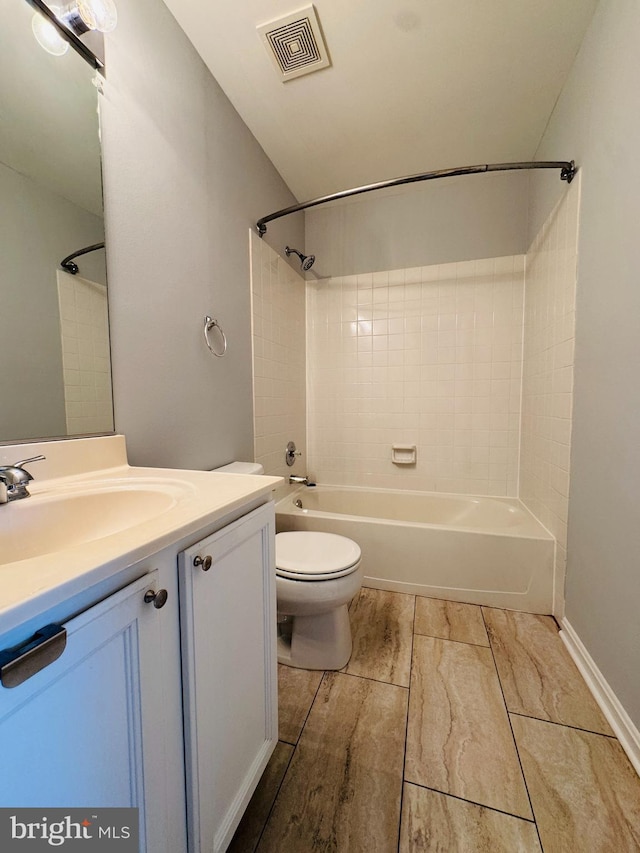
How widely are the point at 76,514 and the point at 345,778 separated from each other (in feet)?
3.29

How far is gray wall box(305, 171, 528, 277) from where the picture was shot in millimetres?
2123

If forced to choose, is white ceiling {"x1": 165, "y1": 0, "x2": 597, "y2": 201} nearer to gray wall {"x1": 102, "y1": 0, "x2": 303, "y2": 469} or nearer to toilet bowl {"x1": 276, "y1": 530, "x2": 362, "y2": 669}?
gray wall {"x1": 102, "y1": 0, "x2": 303, "y2": 469}

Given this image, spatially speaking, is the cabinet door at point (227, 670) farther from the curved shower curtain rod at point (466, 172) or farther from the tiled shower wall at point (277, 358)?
the curved shower curtain rod at point (466, 172)

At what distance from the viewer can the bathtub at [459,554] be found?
5.23ft

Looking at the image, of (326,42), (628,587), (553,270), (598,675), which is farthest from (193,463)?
(553,270)

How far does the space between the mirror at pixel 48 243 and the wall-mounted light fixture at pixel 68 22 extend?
0.02m

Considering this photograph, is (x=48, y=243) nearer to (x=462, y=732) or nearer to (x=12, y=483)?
(x=12, y=483)

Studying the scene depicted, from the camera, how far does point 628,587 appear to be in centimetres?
100

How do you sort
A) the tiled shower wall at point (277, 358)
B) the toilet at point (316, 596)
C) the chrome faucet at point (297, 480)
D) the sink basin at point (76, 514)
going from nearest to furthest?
the sink basin at point (76, 514)
the toilet at point (316, 596)
the tiled shower wall at point (277, 358)
the chrome faucet at point (297, 480)

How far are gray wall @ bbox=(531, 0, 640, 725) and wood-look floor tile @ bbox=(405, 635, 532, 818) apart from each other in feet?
1.27

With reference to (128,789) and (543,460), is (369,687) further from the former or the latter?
(543,460)

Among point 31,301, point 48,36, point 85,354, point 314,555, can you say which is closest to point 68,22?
point 48,36

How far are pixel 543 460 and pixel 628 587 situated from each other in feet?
2.76

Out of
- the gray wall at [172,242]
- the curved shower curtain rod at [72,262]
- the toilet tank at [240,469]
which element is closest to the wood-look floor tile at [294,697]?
the toilet tank at [240,469]
